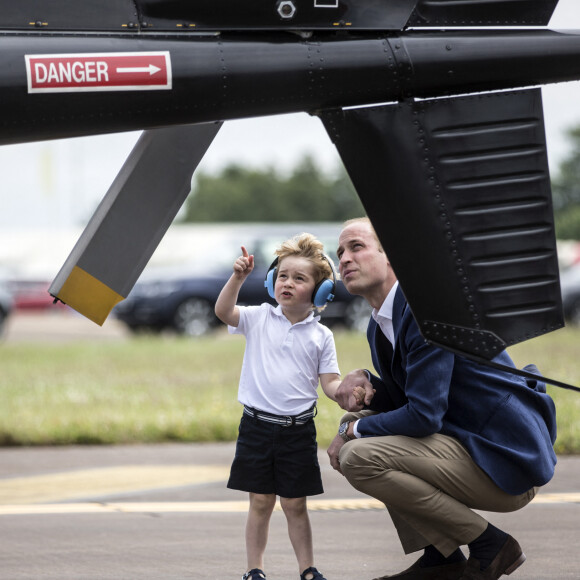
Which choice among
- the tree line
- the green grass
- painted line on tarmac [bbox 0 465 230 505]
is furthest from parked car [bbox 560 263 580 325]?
the tree line

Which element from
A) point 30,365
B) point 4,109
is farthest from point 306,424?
point 30,365

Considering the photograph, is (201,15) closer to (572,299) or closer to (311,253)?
(311,253)

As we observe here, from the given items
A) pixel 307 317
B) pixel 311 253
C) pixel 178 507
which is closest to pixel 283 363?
pixel 307 317

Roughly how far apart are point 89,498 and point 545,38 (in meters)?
4.00

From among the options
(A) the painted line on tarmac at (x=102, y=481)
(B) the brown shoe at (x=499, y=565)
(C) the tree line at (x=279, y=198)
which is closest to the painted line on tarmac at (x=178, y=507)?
(A) the painted line on tarmac at (x=102, y=481)

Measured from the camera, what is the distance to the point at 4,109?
4.12 metres

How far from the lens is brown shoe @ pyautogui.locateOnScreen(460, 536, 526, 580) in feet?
14.6

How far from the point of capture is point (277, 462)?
469cm

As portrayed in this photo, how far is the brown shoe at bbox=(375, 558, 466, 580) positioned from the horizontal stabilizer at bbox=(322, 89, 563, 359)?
3.27ft

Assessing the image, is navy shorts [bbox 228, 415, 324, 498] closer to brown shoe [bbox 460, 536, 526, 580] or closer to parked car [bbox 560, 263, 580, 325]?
brown shoe [bbox 460, 536, 526, 580]

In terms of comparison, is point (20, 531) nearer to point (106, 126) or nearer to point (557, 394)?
point (106, 126)

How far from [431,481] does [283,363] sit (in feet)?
2.73

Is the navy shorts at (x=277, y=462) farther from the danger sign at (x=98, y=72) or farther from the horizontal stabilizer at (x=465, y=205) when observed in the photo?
the danger sign at (x=98, y=72)

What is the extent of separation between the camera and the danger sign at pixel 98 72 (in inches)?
163
